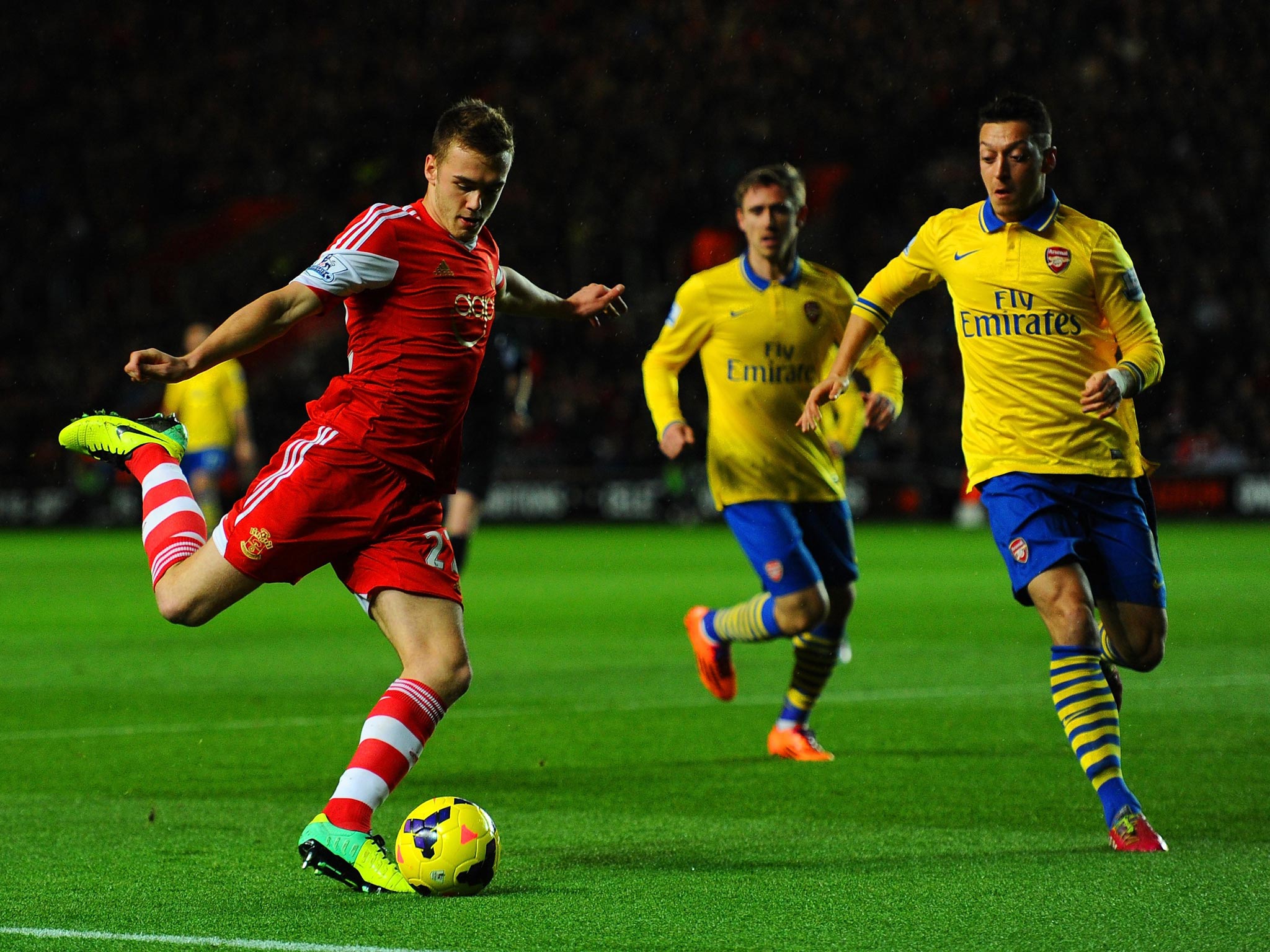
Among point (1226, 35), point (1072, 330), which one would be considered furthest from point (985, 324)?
point (1226, 35)

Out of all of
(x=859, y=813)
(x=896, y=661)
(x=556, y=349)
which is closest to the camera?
(x=859, y=813)

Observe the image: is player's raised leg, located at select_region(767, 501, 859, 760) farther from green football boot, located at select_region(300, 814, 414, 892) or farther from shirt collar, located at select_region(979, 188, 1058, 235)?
green football boot, located at select_region(300, 814, 414, 892)

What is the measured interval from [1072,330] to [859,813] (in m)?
1.76

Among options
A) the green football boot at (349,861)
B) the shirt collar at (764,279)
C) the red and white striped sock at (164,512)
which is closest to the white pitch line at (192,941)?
the green football boot at (349,861)

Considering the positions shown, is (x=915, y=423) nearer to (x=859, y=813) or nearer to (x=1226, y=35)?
(x=1226, y=35)

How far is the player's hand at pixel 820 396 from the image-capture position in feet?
19.0

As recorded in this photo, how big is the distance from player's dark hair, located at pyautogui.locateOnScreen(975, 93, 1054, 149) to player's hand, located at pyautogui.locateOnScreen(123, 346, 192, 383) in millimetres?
2638

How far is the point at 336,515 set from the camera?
4.81 metres

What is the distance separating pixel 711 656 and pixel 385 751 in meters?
3.54

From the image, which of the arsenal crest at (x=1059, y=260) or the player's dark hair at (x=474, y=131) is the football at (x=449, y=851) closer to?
the player's dark hair at (x=474, y=131)

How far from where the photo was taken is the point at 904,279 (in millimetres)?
5891

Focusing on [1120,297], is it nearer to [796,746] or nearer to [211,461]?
[796,746]

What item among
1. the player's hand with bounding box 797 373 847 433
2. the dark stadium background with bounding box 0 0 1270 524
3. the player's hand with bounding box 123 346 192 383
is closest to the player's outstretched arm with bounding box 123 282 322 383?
the player's hand with bounding box 123 346 192 383

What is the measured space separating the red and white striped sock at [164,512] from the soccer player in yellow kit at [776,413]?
7.90ft
